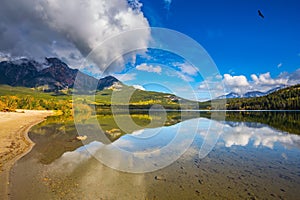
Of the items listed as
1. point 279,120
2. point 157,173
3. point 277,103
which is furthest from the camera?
point 277,103

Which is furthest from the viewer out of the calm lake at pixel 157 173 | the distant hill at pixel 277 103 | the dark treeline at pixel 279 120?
the distant hill at pixel 277 103

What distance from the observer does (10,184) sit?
1063 centimetres

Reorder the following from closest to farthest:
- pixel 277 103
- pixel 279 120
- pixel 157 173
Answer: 1. pixel 157 173
2. pixel 279 120
3. pixel 277 103

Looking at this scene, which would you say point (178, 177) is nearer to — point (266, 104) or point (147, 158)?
point (147, 158)

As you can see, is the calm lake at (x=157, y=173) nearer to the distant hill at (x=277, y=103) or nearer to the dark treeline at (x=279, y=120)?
the dark treeline at (x=279, y=120)

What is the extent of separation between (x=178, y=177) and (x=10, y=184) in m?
8.82

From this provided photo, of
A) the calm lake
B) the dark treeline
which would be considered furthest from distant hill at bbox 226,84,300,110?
the calm lake

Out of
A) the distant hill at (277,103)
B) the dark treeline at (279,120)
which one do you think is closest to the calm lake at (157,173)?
the dark treeline at (279,120)

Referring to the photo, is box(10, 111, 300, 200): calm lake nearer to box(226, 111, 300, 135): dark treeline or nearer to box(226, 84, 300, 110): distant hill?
box(226, 111, 300, 135): dark treeline

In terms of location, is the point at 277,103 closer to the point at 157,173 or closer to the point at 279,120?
the point at 279,120

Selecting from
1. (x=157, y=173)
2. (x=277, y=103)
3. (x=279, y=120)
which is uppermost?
(x=277, y=103)

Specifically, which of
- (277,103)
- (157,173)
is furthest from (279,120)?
(277,103)

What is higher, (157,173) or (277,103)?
(277,103)

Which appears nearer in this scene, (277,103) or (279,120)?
(279,120)
